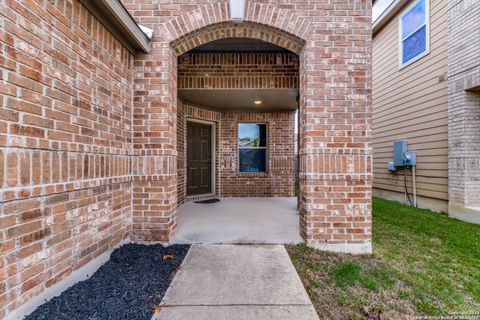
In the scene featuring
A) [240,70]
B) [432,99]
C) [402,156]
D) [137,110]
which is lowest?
[402,156]

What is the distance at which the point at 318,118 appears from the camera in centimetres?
298

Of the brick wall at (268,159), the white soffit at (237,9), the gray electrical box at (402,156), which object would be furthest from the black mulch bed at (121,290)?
the gray electrical box at (402,156)

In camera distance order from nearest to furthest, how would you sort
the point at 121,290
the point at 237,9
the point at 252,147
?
1. the point at 121,290
2. the point at 237,9
3. the point at 252,147

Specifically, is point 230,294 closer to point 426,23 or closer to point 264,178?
point 264,178

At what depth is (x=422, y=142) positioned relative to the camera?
5.84m

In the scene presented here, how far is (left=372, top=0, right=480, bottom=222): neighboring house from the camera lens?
15.1 feet

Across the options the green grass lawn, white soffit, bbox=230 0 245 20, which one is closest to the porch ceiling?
white soffit, bbox=230 0 245 20

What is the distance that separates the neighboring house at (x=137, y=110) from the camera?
5.10 feet

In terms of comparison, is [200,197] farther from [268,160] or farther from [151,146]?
[151,146]

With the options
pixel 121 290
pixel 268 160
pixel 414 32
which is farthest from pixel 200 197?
pixel 414 32

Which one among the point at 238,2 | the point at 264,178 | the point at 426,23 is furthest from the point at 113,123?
the point at 426,23

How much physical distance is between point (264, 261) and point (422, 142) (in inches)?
219

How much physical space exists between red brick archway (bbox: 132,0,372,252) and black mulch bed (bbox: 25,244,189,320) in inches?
18.4

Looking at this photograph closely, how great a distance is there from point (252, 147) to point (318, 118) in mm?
4045
